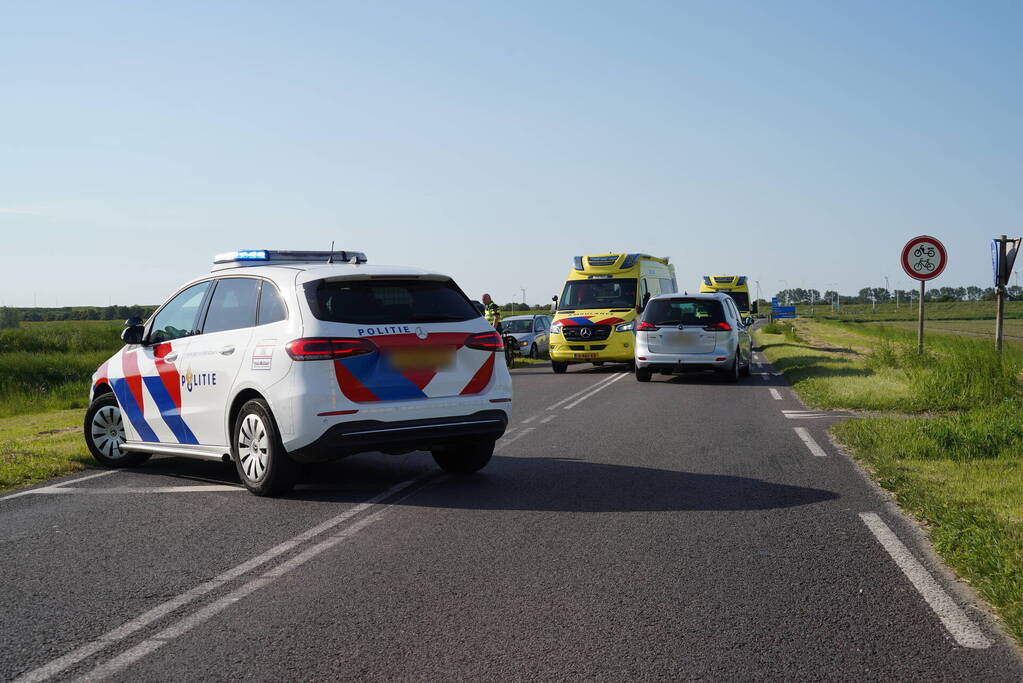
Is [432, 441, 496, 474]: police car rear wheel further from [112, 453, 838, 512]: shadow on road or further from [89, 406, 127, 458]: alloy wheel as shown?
[89, 406, 127, 458]: alloy wheel

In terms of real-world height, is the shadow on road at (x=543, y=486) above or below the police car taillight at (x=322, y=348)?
below

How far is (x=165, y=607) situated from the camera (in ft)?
16.1

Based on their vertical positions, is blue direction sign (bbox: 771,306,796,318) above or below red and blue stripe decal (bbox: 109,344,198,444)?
below

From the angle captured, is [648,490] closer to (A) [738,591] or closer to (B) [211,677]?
(A) [738,591]

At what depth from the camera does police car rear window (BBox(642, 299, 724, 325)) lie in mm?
19469

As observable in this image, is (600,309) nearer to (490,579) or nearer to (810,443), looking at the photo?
(810,443)

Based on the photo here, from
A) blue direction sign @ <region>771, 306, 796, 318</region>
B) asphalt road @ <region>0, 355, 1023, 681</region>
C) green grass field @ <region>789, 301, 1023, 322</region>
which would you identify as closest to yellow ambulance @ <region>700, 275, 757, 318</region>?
asphalt road @ <region>0, 355, 1023, 681</region>

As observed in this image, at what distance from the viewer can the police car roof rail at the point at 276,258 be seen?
29.1ft

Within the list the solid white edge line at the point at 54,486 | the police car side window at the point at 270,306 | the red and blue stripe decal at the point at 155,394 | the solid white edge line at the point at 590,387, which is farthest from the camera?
the solid white edge line at the point at 590,387

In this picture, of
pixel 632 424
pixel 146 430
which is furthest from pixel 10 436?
pixel 632 424

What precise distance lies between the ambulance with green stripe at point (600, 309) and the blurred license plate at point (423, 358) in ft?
51.5

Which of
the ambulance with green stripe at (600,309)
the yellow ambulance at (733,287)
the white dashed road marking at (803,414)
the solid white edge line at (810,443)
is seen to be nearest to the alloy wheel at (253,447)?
the solid white edge line at (810,443)

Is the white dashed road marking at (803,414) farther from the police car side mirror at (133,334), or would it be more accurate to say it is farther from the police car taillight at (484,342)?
the police car side mirror at (133,334)

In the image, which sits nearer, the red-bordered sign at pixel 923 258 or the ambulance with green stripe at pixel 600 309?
the red-bordered sign at pixel 923 258
